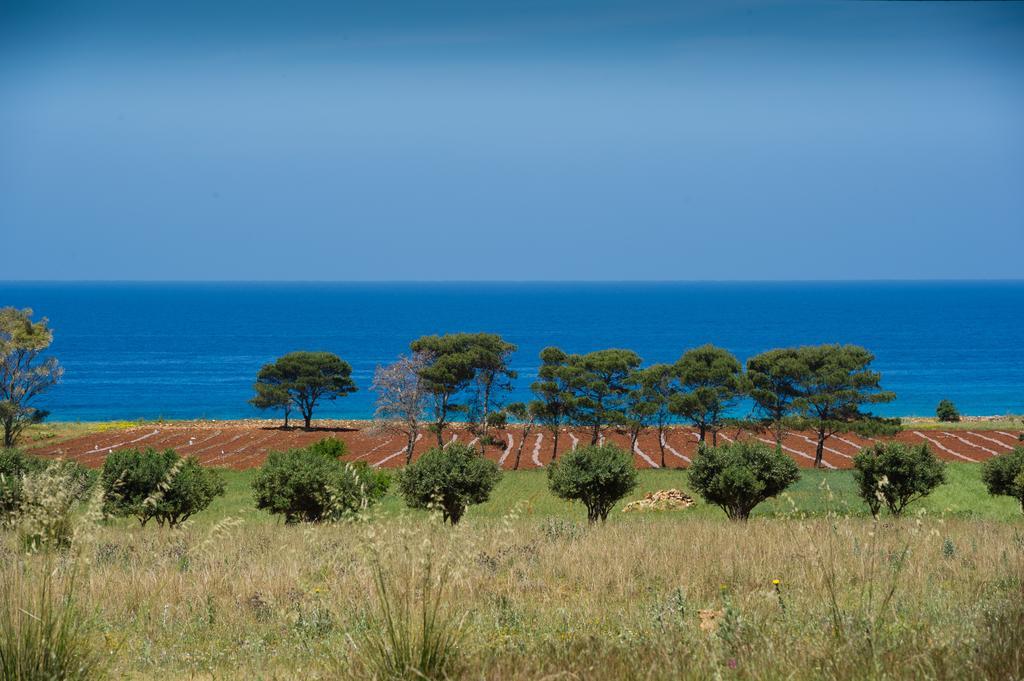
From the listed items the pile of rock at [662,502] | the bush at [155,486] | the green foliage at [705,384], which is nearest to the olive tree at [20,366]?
the bush at [155,486]

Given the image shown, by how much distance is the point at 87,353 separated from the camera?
501 feet

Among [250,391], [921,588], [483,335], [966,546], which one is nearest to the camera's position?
[921,588]

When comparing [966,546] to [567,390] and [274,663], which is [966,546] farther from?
[567,390]

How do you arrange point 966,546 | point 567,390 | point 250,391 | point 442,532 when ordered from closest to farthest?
point 442,532 → point 966,546 → point 567,390 → point 250,391

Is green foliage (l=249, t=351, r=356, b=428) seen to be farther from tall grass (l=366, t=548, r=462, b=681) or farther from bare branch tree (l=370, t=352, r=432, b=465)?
tall grass (l=366, t=548, r=462, b=681)

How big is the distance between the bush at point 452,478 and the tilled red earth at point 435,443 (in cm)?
2340

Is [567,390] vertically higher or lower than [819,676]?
lower

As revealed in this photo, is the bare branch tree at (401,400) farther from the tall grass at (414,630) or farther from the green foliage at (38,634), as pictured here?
the tall grass at (414,630)

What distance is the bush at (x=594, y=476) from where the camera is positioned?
2417 centimetres

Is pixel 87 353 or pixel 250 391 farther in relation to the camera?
pixel 87 353

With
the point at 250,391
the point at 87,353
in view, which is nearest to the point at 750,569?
the point at 250,391

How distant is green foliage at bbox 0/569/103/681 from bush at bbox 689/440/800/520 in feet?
65.0

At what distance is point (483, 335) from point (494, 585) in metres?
49.4

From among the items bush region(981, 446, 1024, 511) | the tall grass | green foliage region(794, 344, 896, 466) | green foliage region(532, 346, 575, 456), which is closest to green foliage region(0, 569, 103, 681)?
the tall grass
